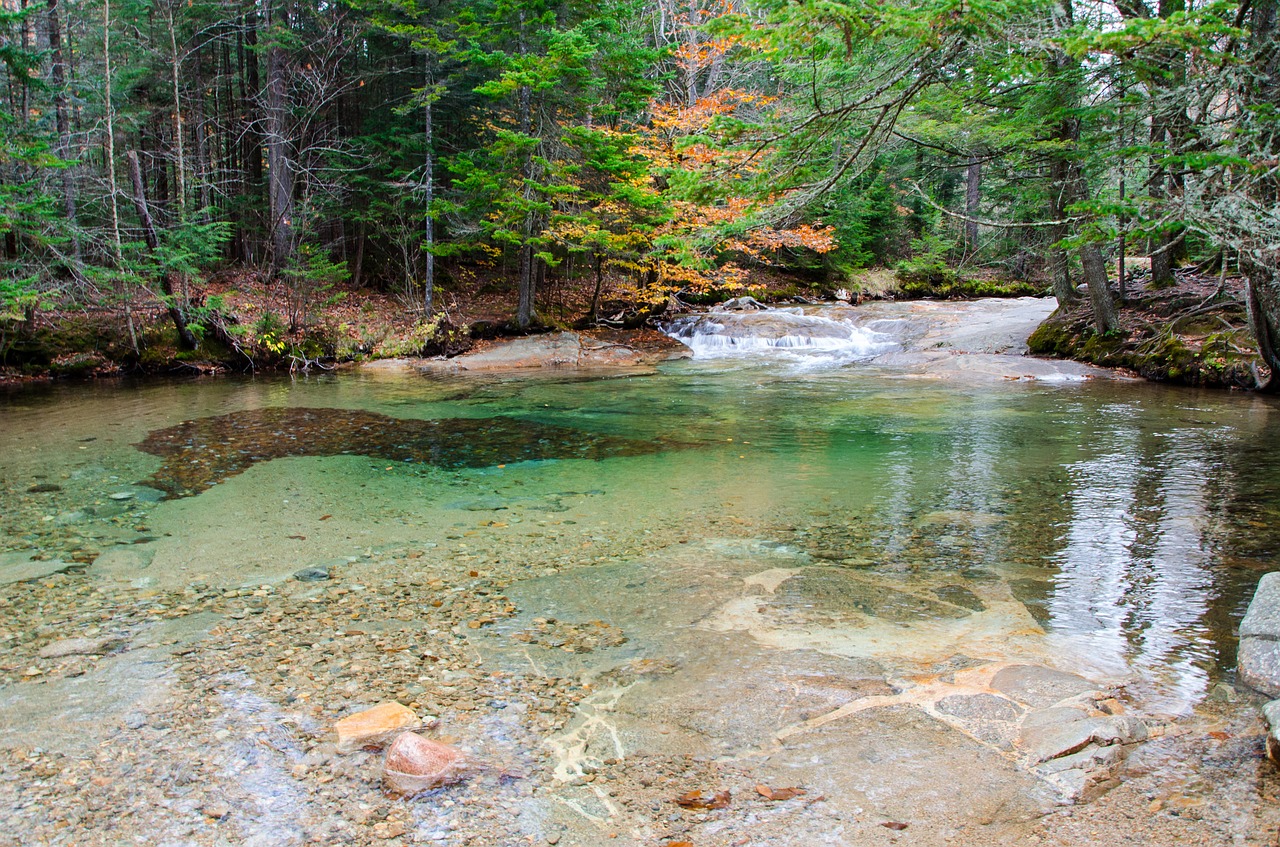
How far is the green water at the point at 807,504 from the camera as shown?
448 centimetres

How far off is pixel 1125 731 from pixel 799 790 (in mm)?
1433

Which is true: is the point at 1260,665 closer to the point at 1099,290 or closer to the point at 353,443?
the point at 353,443

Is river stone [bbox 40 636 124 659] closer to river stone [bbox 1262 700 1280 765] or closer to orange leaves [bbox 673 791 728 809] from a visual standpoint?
orange leaves [bbox 673 791 728 809]

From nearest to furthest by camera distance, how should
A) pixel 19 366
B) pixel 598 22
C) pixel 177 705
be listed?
pixel 177 705 → pixel 19 366 → pixel 598 22

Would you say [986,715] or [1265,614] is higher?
[1265,614]

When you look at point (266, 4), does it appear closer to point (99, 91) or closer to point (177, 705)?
point (99, 91)

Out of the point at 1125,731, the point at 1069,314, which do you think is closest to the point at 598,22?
the point at 1069,314

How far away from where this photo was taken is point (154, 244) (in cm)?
1523

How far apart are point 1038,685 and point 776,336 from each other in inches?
722

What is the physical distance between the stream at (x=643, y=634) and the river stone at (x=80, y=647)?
2 centimetres

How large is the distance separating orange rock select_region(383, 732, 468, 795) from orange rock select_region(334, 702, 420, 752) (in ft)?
0.53

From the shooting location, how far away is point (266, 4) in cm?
1988

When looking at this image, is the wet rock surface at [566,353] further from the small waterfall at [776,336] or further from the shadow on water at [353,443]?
the shadow on water at [353,443]

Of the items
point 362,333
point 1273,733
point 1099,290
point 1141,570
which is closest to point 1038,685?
point 1273,733
